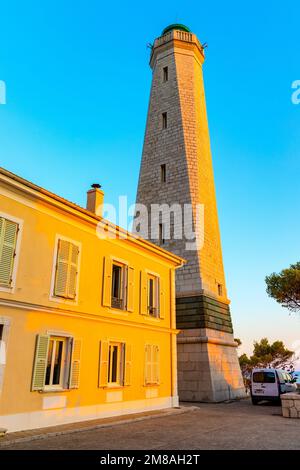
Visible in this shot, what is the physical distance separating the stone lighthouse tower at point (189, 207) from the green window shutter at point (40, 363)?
10859 millimetres

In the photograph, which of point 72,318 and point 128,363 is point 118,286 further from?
point 72,318

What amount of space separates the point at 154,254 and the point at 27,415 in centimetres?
811

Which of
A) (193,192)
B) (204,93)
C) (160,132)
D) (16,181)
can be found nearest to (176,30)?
(204,93)

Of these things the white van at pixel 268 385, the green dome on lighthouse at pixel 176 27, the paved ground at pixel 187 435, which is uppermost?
the green dome on lighthouse at pixel 176 27

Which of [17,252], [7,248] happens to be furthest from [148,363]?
[7,248]

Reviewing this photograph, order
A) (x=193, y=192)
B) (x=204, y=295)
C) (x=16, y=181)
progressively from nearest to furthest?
(x=16, y=181) < (x=204, y=295) < (x=193, y=192)

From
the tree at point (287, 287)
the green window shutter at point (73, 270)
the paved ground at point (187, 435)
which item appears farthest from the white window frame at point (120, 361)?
the tree at point (287, 287)

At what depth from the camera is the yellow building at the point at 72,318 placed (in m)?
9.30

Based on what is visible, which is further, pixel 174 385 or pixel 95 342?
pixel 174 385

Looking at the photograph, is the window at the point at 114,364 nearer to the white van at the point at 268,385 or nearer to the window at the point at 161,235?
the white van at the point at 268,385

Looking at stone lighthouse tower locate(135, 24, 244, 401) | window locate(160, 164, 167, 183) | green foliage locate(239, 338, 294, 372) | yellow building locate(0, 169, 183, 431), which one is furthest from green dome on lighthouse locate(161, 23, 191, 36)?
green foliage locate(239, 338, 294, 372)

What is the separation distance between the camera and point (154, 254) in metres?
15.5

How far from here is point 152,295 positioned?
15391 mm
